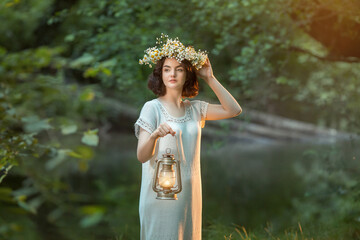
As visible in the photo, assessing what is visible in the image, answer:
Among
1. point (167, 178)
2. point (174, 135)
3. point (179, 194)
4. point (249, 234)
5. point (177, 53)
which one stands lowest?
point (249, 234)

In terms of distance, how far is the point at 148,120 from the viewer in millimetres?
2408

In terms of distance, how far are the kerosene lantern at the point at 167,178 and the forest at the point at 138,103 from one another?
40cm

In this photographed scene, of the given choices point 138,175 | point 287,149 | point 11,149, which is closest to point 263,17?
point 11,149

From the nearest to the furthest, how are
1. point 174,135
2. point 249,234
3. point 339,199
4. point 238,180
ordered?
point 174,135, point 249,234, point 339,199, point 238,180

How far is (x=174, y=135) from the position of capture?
7.88ft

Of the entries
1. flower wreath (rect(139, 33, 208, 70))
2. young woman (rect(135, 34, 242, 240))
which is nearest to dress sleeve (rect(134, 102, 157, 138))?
young woman (rect(135, 34, 242, 240))

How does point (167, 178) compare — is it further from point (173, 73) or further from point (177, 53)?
point (177, 53)

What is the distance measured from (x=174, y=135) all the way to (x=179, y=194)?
0.34 metres

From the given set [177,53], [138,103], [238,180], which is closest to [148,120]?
[177,53]

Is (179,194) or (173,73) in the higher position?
(173,73)

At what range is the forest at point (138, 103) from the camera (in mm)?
932

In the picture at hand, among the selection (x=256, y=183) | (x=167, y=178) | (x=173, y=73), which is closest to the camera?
(x=167, y=178)

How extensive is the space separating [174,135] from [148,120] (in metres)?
0.16

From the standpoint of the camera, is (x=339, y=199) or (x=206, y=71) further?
(x=339, y=199)
